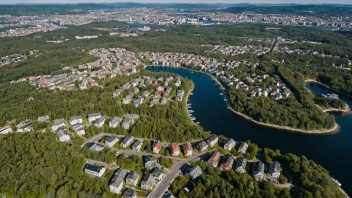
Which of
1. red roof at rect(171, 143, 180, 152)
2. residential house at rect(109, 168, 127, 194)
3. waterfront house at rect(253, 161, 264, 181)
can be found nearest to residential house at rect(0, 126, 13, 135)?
residential house at rect(109, 168, 127, 194)

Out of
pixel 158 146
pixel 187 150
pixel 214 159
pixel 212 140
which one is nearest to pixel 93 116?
pixel 158 146

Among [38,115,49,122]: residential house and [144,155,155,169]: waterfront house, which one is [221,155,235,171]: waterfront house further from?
[38,115,49,122]: residential house

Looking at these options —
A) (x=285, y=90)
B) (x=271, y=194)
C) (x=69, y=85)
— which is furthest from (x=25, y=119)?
(x=285, y=90)

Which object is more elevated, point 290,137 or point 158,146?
point 158,146

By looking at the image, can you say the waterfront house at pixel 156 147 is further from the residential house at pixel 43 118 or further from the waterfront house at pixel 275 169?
the residential house at pixel 43 118

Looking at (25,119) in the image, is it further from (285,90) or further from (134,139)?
(285,90)

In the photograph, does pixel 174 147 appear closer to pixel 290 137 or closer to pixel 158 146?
pixel 158 146
